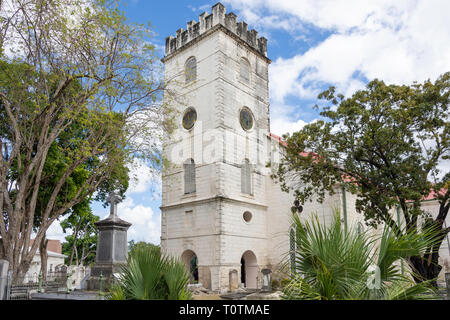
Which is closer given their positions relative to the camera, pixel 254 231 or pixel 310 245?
pixel 310 245

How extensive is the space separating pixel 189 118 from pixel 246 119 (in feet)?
13.6

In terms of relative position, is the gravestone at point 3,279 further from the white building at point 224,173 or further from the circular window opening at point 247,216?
the circular window opening at point 247,216

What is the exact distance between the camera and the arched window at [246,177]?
26469 millimetres

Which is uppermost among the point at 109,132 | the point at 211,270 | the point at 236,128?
the point at 236,128

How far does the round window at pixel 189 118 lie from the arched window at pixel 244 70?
176 inches

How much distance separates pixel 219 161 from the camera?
24.8 m

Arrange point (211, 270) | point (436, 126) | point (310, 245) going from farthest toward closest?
point (211, 270) → point (436, 126) → point (310, 245)

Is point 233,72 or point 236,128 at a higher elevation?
point 233,72

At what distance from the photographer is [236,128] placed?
1045 inches

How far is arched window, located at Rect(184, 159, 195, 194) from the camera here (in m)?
26.4
